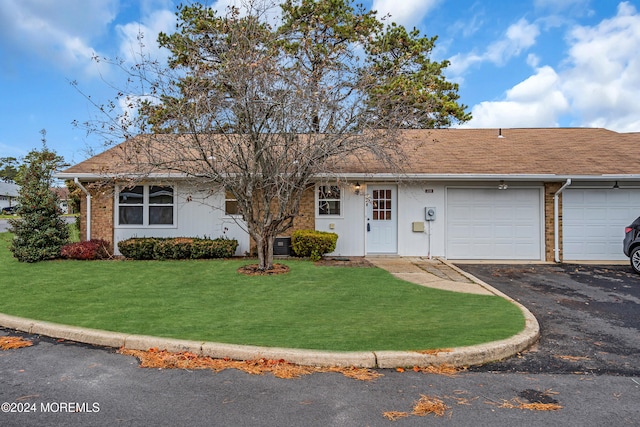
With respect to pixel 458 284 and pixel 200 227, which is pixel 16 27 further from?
pixel 458 284

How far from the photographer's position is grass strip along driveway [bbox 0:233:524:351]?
457 centimetres

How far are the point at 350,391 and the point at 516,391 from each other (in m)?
1.49

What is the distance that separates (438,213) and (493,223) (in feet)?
5.83

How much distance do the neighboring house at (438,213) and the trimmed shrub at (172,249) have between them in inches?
28.9

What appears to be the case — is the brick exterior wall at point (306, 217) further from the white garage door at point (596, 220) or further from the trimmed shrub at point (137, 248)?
the white garage door at point (596, 220)

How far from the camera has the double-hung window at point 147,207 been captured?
39.1ft

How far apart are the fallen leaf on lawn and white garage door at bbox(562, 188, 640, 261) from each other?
13159 millimetres

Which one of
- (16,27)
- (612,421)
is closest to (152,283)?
(612,421)

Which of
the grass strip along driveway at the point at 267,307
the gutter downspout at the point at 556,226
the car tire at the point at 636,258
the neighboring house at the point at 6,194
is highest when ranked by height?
the neighboring house at the point at 6,194

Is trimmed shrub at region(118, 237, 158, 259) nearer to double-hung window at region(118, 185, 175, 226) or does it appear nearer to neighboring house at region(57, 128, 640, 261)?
neighboring house at region(57, 128, 640, 261)

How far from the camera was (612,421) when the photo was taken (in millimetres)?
2895

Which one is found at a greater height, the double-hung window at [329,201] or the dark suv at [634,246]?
the double-hung window at [329,201]

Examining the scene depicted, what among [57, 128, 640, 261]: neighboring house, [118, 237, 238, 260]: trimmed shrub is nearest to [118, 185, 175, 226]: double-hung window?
[57, 128, 640, 261]: neighboring house

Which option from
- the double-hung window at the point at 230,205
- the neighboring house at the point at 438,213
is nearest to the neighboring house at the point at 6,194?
the neighboring house at the point at 438,213
